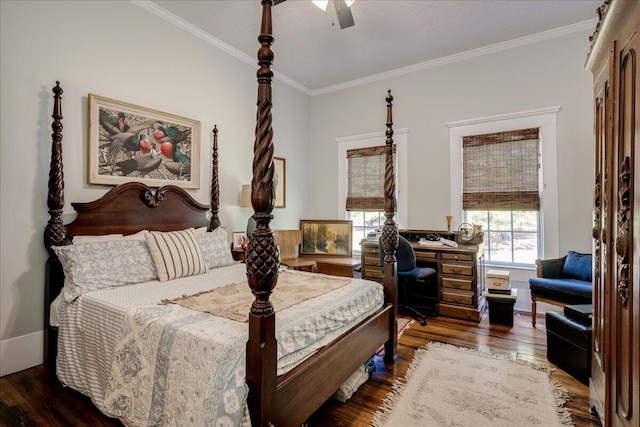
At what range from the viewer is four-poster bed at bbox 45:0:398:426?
137cm

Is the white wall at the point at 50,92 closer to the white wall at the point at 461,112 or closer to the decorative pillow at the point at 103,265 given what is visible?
the decorative pillow at the point at 103,265

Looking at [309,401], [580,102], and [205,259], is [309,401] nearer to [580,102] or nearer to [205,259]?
[205,259]

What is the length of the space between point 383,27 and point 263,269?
3.33m

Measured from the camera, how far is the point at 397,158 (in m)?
4.70

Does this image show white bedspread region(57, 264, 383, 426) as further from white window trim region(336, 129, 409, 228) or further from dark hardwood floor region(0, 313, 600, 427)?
white window trim region(336, 129, 409, 228)

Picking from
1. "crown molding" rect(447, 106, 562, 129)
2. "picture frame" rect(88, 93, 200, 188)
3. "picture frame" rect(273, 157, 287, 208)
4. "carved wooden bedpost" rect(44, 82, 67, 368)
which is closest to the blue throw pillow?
"crown molding" rect(447, 106, 562, 129)

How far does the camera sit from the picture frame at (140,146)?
2842mm

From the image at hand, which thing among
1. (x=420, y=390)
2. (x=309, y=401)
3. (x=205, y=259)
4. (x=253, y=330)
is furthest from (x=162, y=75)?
(x=420, y=390)

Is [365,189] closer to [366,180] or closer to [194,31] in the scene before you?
[366,180]

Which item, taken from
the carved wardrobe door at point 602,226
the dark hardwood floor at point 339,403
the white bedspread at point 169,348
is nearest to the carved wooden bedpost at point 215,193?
the white bedspread at point 169,348

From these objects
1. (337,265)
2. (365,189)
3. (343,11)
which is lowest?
(337,265)

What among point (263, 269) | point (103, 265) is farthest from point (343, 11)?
point (103, 265)

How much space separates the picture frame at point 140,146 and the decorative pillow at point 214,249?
0.72 meters

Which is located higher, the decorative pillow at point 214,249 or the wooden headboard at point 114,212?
the wooden headboard at point 114,212
